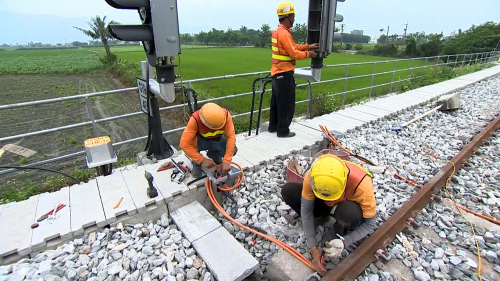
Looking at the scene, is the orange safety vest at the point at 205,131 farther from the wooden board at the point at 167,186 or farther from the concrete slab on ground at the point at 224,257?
the concrete slab on ground at the point at 224,257

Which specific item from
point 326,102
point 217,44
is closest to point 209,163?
point 326,102

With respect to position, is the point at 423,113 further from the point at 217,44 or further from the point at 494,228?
the point at 217,44

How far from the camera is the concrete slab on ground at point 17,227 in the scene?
2.09 meters

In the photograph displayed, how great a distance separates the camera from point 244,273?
2041 millimetres

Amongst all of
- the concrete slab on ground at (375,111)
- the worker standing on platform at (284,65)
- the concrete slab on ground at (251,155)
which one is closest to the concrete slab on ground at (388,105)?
the concrete slab on ground at (375,111)

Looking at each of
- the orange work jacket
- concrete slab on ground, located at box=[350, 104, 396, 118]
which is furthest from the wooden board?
concrete slab on ground, located at box=[350, 104, 396, 118]

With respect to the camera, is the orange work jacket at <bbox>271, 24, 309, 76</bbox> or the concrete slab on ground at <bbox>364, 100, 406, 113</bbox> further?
the concrete slab on ground at <bbox>364, 100, 406, 113</bbox>

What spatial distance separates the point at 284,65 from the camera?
3947 millimetres

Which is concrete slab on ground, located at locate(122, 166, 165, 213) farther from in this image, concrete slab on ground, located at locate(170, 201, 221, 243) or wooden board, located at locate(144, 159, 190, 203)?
concrete slab on ground, located at locate(170, 201, 221, 243)

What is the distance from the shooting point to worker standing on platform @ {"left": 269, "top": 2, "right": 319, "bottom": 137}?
3699 millimetres

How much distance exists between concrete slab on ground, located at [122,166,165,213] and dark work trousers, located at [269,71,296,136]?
7.32 feet

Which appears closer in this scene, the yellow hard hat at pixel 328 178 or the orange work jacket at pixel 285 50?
the yellow hard hat at pixel 328 178

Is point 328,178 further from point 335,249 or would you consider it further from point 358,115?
point 358,115

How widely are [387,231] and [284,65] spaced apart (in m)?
2.58
